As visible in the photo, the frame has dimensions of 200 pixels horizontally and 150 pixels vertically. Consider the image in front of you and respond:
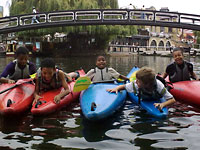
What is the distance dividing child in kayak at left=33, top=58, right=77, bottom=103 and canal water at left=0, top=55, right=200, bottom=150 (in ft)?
1.45

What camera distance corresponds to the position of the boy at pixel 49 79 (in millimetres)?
5215

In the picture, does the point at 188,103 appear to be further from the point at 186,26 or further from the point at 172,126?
the point at 186,26

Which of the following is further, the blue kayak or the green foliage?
the green foliage

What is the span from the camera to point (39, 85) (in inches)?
223

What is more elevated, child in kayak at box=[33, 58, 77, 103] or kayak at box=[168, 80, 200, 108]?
child in kayak at box=[33, 58, 77, 103]

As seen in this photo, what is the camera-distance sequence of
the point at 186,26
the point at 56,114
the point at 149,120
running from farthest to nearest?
1. the point at 186,26
2. the point at 56,114
3. the point at 149,120

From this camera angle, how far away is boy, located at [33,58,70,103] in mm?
5215

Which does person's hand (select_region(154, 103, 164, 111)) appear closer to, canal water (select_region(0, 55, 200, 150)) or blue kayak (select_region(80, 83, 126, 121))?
canal water (select_region(0, 55, 200, 150))

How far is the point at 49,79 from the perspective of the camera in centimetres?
563

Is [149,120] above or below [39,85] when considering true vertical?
below

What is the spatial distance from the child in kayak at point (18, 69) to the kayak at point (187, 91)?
3437 mm

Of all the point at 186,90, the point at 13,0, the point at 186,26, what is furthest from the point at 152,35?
the point at 186,90

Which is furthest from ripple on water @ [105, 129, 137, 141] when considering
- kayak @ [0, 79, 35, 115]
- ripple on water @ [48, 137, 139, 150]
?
kayak @ [0, 79, 35, 115]

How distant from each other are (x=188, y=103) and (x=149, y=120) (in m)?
1.71
